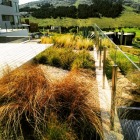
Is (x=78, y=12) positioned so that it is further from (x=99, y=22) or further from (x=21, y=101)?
(x=21, y=101)

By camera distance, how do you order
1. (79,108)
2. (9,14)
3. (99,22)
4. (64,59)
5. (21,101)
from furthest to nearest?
(99,22) → (9,14) → (64,59) → (21,101) → (79,108)

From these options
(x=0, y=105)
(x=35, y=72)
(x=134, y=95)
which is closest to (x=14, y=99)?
(x=0, y=105)

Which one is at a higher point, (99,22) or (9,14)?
(9,14)

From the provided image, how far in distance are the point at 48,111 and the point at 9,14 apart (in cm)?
3320

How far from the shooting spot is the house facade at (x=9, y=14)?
31322 millimetres

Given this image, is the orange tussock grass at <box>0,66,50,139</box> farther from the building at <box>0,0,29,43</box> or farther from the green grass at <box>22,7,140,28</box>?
the green grass at <box>22,7,140,28</box>

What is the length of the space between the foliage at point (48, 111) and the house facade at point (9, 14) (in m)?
28.9

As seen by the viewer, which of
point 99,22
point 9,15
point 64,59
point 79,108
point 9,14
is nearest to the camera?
point 79,108

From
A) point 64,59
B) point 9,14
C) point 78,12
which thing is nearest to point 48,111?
point 64,59

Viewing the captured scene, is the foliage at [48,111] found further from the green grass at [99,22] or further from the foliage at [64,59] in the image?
the green grass at [99,22]

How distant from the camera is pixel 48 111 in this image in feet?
9.83

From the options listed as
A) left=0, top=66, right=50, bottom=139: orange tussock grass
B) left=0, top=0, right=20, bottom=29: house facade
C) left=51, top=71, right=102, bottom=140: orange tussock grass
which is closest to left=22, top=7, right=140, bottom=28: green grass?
left=0, top=0, right=20, bottom=29: house facade

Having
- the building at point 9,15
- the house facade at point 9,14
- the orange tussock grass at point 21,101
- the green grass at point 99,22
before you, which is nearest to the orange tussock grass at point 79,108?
the orange tussock grass at point 21,101

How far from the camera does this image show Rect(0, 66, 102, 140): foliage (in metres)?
2.77
